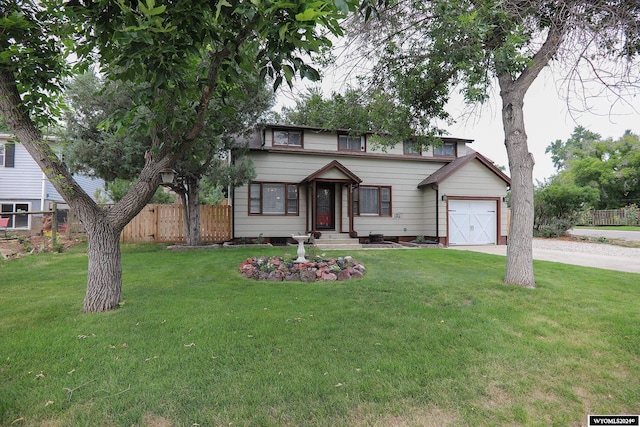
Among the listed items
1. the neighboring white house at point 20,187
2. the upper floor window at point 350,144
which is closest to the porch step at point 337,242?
the upper floor window at point 350,144

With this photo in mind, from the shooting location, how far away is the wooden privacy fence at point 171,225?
1280cm

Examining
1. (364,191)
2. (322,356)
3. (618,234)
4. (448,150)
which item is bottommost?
(322,356)

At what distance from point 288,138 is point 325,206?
125 inches

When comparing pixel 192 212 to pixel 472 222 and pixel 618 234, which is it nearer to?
pixel 472 222

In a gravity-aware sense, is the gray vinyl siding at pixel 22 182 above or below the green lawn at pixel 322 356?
above

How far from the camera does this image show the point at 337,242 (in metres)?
12.4

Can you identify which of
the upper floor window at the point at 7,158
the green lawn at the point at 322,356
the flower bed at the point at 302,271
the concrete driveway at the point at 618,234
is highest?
Answer: the upper floor window at the point at 7,158

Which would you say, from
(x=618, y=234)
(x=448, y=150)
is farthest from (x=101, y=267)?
(x=618, y=234)

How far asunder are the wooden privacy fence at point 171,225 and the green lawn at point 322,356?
290 inches

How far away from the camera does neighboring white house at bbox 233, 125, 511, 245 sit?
41.3ft

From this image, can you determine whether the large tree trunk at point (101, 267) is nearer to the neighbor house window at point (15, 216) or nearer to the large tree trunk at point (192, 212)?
the large tree trunk at point (192, 212)

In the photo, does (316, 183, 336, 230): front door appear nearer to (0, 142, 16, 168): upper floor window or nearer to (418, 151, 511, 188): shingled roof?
(418, 151, 511, 188): shingled roof

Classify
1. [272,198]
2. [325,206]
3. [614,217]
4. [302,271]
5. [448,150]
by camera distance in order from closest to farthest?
[302,271], [272,198], [325,206], [448,150], [614,217]

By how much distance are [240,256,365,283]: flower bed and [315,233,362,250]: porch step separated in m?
4.84
